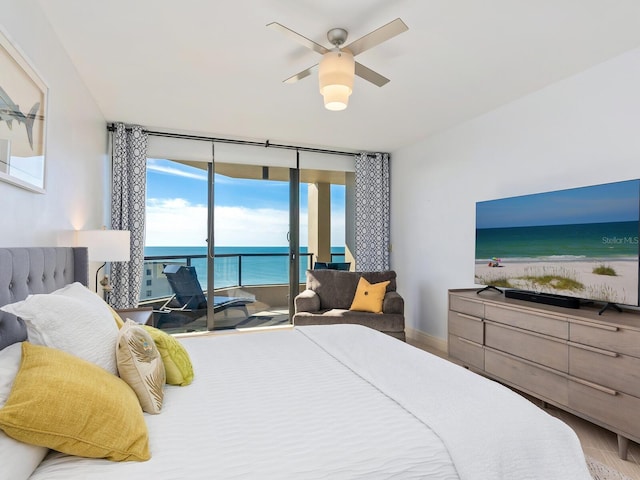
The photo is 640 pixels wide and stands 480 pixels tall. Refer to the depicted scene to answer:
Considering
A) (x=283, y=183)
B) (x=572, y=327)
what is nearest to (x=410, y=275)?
(x=283, y=183)

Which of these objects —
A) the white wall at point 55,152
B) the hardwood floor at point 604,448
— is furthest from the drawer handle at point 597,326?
the white wall at point 55,152

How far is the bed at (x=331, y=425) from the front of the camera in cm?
101

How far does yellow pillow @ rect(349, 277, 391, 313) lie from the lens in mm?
4113

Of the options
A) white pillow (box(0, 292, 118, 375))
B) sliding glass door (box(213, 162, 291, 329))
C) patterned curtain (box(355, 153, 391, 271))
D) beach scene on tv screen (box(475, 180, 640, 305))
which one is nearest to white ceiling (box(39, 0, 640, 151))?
beach scene on tv screen (box(475, 180, 640, 305))

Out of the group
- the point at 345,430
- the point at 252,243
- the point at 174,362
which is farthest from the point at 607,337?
the point at 252,243

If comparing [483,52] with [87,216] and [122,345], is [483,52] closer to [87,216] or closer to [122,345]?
[122,345]

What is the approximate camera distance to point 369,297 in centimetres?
416

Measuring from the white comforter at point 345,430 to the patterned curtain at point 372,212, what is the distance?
3.54 metres

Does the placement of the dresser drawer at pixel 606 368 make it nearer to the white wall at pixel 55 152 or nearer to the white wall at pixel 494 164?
the white wall at pixel 494 164

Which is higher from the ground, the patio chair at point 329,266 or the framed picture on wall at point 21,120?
the framed picture on wall at point 21,120

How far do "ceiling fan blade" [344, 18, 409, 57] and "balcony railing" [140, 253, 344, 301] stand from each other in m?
3.44

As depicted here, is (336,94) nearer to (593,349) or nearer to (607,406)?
(593,349)

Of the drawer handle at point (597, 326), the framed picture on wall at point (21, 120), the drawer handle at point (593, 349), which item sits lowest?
the drawer handle at point (593, 349)

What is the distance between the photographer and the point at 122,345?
1.35m
